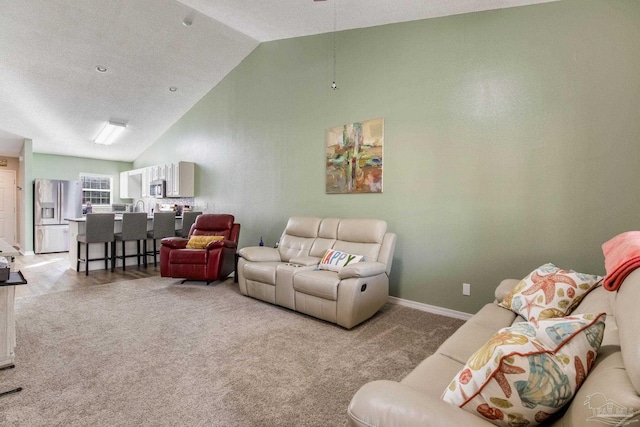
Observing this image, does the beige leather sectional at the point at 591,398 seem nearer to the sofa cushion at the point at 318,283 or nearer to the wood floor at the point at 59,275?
the sofa cushion at the point at 318,283

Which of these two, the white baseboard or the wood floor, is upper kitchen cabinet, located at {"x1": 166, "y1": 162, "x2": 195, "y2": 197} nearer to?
the wood floor

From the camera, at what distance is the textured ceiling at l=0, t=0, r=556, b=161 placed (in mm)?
3619

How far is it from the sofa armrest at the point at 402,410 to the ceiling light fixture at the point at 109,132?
298 inches

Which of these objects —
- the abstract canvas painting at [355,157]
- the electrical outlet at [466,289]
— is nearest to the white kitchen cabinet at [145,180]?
the abstract canvas painting at [355,157]

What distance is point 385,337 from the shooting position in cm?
274

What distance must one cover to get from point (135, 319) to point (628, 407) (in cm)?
361

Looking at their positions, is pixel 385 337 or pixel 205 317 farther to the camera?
pixel 205 317

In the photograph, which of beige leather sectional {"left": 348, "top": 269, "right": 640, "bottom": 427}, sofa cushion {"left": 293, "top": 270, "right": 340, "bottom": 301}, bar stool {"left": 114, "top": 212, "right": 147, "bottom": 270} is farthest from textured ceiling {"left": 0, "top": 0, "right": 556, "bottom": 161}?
beige leather sectional {"left": 348, "top": 269, "right": 640, "bottom": 427}

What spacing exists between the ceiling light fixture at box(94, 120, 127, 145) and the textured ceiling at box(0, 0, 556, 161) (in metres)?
0.14

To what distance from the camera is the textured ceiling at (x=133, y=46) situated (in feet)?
11.9

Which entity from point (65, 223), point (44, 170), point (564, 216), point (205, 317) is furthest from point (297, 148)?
point (44, 170)

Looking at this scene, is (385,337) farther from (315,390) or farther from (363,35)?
(363,35)

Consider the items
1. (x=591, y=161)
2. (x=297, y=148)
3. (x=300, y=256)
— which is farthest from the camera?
(x=297, y=148)

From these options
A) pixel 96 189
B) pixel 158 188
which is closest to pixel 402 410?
pixel 158 188
